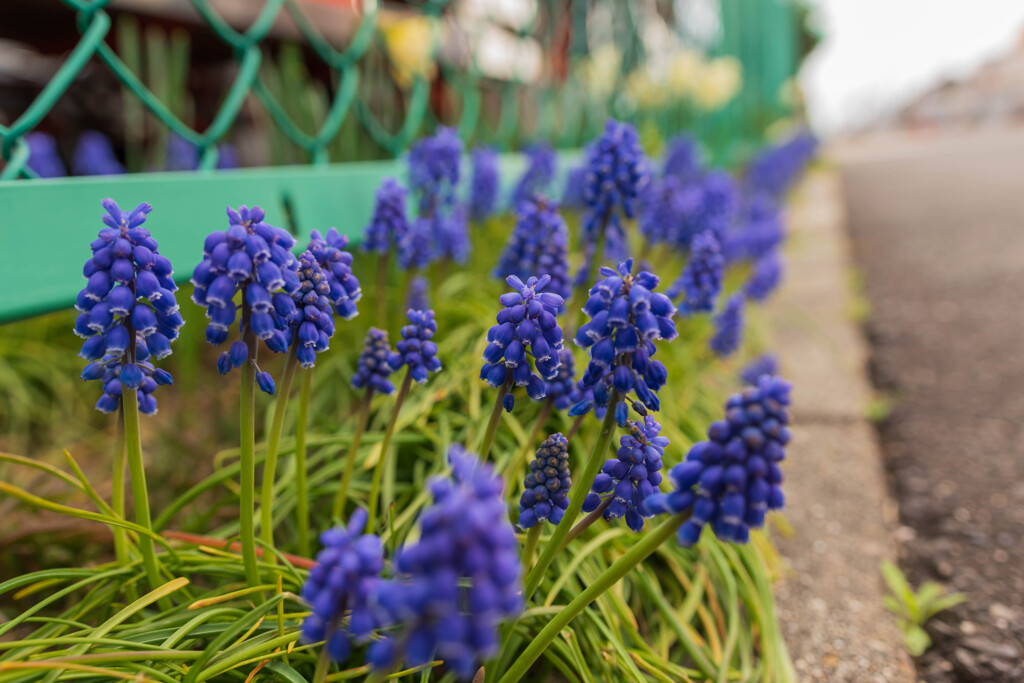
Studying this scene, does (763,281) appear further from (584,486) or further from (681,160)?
(584,486)

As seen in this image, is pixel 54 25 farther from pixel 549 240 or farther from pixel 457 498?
pixel 457 498

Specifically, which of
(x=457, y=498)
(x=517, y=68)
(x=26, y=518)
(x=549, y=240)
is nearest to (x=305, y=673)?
(x=457, y=498)

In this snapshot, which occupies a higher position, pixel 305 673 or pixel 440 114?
pixel 440 114

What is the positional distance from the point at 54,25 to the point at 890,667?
741 cm

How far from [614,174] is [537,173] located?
1660mm

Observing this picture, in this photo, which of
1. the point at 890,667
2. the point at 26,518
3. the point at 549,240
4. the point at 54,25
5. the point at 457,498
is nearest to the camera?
the point at 457,498

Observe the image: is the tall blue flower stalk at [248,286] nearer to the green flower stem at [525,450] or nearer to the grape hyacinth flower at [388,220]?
the green flower stem at [525,450]

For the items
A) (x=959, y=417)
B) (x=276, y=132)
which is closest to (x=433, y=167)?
(x=276, y=132)

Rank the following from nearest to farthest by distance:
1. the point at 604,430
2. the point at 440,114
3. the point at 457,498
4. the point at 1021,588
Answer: the point at 457,498, the point at 604,430, the point at 1021,588, the point at 440,114

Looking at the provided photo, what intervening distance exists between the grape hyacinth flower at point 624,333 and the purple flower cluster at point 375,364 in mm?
590

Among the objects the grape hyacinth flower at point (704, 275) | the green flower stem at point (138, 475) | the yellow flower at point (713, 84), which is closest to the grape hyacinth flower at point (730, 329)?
the grape hyacinth flower at point (704, 275)

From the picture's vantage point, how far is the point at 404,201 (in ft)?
7.22

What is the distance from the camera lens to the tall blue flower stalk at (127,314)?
108 cm

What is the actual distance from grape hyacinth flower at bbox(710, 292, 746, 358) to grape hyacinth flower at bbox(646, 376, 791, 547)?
213cm
